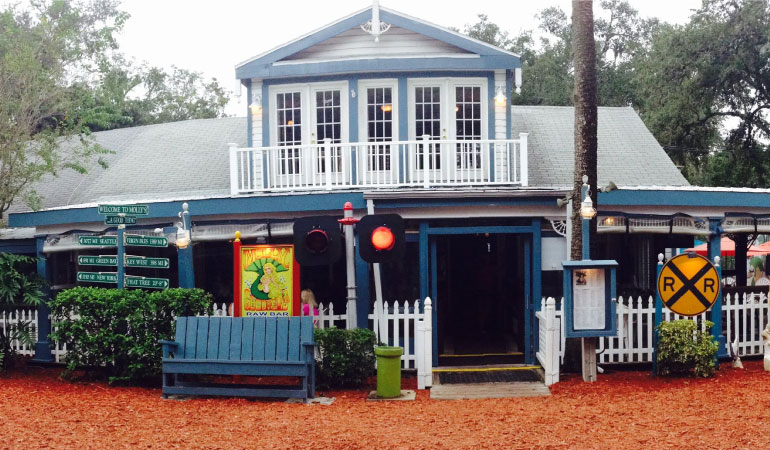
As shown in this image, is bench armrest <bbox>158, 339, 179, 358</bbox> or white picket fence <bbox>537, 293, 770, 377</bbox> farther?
white picket fence <bbox>537, 293, 770, 377</bbox>

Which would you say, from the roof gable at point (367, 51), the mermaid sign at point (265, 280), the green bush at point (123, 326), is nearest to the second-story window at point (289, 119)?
the roof gable at point (367, 51)

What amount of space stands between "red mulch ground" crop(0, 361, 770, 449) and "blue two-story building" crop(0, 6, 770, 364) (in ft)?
7.72

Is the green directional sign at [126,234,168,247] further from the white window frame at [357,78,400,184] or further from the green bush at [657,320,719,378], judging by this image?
the green bush at [657,320,719,378]

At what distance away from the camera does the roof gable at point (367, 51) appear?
13.6m

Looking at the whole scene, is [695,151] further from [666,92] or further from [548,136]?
[548,136]

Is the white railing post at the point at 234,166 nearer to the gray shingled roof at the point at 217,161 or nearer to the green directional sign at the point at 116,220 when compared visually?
the gray shingled roof at the point at 217,161

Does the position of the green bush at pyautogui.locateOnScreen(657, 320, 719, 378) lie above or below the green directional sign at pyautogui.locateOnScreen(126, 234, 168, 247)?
below

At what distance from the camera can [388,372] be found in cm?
992

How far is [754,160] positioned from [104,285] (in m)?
21.7

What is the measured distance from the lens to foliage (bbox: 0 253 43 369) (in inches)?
453

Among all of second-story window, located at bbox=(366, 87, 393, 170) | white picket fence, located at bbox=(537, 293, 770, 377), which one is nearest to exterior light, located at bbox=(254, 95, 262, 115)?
second-story window, located at bbox=(366, 87, 393, 170)

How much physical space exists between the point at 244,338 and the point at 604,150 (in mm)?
9463

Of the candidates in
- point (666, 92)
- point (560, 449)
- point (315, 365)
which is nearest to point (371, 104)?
point (315, 365)

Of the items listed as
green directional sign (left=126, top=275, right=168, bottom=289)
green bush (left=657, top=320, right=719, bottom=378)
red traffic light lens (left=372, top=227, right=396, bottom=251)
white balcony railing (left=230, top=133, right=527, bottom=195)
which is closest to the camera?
red traffic light lens (left=372, top=227, right=396, bottom=251)
